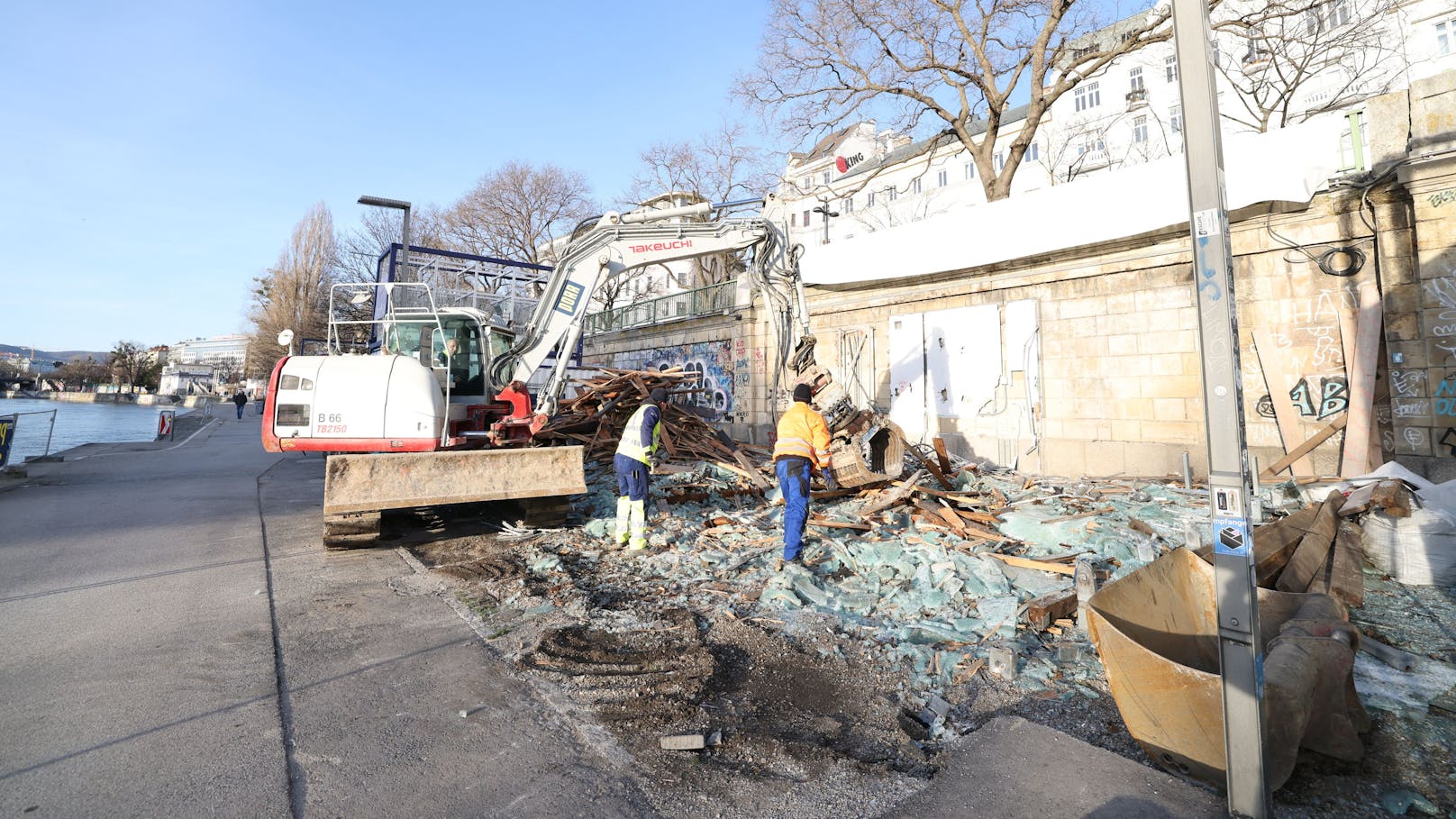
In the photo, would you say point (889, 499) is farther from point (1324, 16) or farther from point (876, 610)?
point (1324, 16)

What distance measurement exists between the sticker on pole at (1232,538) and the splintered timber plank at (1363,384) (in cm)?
804

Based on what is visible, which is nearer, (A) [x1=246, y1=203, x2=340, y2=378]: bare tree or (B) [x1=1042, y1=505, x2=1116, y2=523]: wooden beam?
(B) [x1=1042, y1=505, x2=1116, y2=523]: wooden beam

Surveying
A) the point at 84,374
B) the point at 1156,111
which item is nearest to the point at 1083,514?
the point at 1156,111

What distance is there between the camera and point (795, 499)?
6.29 m

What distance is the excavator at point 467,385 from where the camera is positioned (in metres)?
6.86

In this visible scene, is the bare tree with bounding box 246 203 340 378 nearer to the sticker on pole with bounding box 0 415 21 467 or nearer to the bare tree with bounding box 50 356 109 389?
the sticker on pole with bounding box 0 415 21 467

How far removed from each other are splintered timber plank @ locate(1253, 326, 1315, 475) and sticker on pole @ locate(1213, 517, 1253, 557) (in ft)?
27.0

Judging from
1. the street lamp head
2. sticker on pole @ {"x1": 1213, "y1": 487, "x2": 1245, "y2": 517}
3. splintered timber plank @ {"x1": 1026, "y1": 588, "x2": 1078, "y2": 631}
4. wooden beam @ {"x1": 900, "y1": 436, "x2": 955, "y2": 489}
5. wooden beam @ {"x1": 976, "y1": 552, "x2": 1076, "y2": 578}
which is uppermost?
the street lamp head

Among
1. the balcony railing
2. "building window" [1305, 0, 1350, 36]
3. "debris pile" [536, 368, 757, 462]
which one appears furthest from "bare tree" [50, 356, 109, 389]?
"building window" [1305, 0, 1350, 36]

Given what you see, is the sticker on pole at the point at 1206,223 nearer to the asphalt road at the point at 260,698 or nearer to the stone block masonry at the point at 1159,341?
the asphalt road at the point at 260,698

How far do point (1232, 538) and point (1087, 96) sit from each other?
4261 centimetres

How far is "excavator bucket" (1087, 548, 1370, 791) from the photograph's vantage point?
2.63 metres

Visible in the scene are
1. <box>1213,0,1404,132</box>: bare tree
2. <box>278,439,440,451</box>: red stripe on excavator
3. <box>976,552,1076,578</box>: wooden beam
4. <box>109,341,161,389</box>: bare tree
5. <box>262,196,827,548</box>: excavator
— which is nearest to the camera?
<box>976,552,1076,578</box>: wooden beam

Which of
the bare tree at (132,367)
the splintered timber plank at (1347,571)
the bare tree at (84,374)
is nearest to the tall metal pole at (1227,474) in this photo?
the splintered timber plank at (1347,571)
